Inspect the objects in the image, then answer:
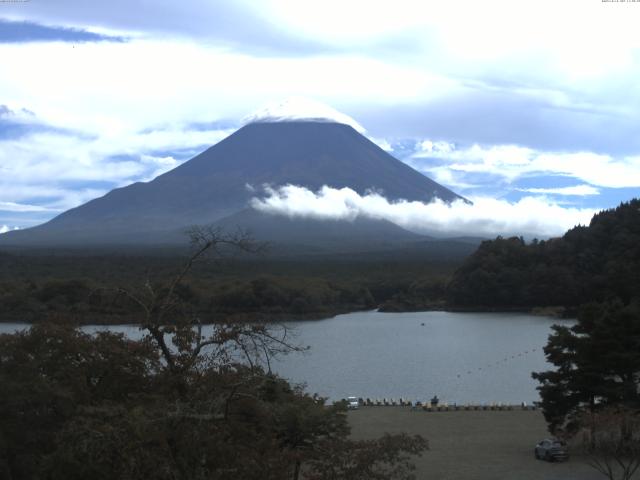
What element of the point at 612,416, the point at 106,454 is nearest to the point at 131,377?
the point at 106,454

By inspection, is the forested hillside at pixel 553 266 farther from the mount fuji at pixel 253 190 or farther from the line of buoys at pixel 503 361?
the mount fuji at pixel 253 190

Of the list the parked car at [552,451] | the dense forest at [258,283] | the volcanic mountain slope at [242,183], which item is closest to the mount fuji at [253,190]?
the volcanic mountain slope at [242,183]

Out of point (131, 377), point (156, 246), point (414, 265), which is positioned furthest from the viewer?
point (156, 246)

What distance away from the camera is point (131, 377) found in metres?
8.01

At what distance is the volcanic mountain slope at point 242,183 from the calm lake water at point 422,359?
67114mm

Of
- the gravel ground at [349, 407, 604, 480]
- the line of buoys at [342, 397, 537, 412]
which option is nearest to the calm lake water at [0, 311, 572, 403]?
the line of buoys at [342, 397, 537, 412]

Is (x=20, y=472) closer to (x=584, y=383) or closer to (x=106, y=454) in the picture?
(x=106, y=454)

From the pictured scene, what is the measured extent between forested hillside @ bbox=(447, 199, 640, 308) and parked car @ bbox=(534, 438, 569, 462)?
1446 inches

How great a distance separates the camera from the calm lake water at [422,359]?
2505cm

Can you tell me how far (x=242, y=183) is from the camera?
417 feet

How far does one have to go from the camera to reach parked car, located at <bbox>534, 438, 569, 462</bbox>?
1370cm

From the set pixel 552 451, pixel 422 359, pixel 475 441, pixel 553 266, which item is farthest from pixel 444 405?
pixel 553 266

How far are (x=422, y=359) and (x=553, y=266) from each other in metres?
26.9

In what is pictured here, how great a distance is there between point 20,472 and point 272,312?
41.9m
